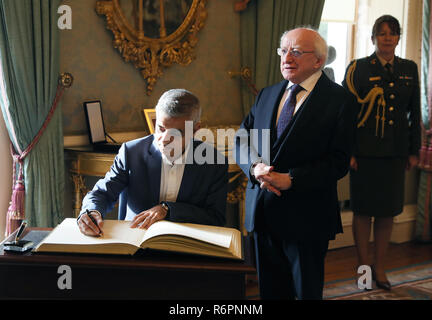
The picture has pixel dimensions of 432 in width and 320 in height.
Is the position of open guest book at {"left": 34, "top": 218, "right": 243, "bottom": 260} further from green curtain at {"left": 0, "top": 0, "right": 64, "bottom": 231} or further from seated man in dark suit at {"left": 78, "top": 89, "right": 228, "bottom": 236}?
green curtain at {"left": 0, "top": 0, "right": 64, "bottom": 231}

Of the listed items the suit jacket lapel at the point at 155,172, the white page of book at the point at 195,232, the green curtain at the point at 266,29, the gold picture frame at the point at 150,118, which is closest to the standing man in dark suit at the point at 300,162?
the suit jacket lapel at the point at 155,172

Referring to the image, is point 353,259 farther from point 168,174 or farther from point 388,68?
point 168,174

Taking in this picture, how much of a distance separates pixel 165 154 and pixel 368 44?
11.2ft

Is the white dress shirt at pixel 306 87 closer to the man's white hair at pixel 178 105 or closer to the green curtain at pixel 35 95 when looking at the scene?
the man's white hair at pixel 178 105

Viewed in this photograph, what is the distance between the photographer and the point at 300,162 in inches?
97.4

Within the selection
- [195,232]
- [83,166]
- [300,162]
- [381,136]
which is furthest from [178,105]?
[381,136]

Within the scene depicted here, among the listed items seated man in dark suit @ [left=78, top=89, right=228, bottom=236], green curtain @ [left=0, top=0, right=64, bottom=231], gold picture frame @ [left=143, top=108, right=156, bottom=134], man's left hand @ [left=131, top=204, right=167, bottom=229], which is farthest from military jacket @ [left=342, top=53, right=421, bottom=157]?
man's left hand @ [left=131, top=204, right=167, bottom=229]

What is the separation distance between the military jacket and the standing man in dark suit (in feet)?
4.90

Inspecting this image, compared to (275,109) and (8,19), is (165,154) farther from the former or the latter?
(8,19)

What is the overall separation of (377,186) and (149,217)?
2449mm

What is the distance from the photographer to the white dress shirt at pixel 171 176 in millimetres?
2236

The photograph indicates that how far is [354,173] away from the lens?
13.2 feet

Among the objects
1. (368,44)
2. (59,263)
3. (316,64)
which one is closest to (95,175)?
(316,64)

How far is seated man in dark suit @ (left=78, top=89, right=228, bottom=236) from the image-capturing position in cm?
214
